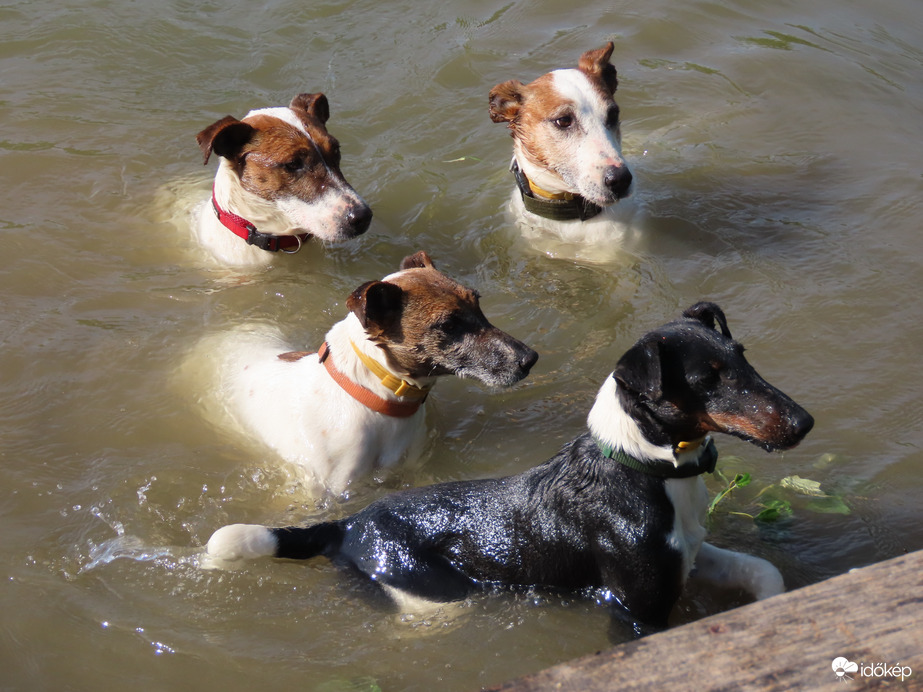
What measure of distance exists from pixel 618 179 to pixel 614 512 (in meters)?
3.04

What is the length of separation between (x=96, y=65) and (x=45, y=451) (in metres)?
5.42

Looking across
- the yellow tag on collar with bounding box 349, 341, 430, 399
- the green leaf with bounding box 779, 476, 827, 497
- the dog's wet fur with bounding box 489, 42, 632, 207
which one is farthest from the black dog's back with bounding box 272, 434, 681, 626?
the dog's wet fur with bounding box 489, 42, 632, 207

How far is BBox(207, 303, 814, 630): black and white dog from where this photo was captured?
369 cm

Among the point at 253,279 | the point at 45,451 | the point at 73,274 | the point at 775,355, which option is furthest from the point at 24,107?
the point at 775,355

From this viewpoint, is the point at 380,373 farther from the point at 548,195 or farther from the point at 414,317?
the point at 548,195

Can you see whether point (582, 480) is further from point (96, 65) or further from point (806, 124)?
point (96, 65)

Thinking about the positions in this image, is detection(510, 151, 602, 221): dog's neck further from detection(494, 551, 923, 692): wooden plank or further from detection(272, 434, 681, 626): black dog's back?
detection(494, 551, 923, 692): wooden plank

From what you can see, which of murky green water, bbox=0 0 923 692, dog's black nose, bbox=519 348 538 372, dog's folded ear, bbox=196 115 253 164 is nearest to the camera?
murky green water, bbox=0 0 923 692

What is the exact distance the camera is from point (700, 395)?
370cm

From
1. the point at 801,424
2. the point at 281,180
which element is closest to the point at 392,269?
the point at 281,180

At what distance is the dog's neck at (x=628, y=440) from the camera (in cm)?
379

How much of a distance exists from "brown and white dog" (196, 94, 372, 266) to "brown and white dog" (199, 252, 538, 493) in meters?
1.31

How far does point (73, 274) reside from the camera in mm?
6777

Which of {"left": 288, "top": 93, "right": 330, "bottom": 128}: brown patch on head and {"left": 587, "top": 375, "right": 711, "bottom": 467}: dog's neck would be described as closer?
{"left": 587, "top": 375, "right": 711, "bottom": 467}: dog's neck
